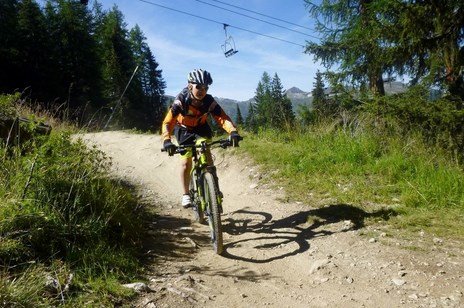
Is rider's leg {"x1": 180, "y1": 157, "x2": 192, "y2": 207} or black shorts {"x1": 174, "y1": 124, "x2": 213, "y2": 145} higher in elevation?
black shorts {"x1": 174, "y1": 124, "x2": 213, "y2": 145}

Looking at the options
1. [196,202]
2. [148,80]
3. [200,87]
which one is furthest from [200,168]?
[148,80]

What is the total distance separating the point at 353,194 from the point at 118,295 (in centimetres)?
417

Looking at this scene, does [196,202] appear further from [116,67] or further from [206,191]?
[116,67]

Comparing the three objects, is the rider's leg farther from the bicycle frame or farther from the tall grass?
the tall grass

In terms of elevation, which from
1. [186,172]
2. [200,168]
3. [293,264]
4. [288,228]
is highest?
[200,168]

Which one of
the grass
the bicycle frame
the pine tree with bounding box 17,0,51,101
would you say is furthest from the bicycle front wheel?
the pine tree with bounding box 17,0,51,101

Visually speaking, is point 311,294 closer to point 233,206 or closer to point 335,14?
point 233,206

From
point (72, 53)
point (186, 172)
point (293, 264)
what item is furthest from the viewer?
point (72, 53)

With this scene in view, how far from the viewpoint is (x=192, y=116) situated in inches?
215

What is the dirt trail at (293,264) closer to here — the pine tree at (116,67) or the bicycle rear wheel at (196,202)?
the bicycle rear wheel at (196,202)

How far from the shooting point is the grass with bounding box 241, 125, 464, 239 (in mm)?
4777

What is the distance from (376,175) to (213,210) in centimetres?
350

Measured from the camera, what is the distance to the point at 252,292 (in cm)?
345

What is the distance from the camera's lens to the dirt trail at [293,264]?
3.24 meters
